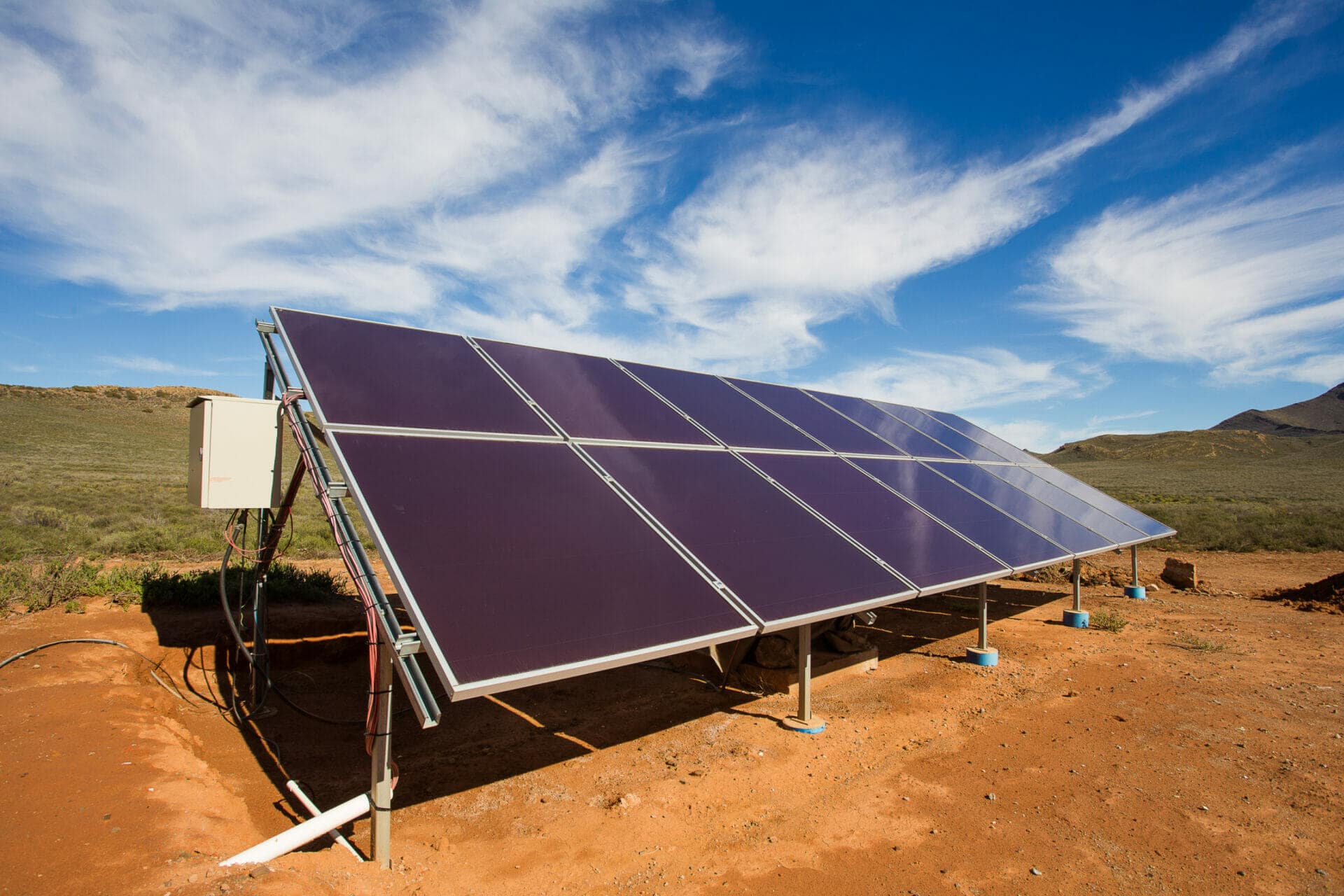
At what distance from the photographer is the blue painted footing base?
8.86m

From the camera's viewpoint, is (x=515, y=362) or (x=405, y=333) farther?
(x=515, y=362)

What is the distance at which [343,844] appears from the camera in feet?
13.4

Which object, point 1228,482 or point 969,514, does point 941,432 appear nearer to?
point 969,514

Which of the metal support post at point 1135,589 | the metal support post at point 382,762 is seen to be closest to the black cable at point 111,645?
the metal support post at point 382,762

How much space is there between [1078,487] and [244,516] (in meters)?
14.7

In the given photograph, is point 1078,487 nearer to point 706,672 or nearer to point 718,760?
point 706,672

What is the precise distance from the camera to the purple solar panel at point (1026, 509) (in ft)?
30.5

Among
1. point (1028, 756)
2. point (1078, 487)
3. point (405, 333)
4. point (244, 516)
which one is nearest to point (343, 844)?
point (244, 516)

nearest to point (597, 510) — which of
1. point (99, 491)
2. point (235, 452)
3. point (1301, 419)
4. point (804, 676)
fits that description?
point (804, 676)

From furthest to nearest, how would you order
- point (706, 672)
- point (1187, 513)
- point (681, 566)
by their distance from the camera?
point (1187, 513) → point (706, 672) → point (681, 566)

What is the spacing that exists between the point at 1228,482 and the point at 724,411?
59579 millimetres

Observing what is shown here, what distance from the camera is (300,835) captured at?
3.57 metres

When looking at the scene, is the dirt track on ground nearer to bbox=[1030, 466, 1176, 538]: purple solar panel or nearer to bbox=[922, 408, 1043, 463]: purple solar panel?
bbox=[1030, 466, 1176, 538]: purple solar panel

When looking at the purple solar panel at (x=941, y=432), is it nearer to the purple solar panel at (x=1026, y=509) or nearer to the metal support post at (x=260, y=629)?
the purple solar panel at (x=1026, y=509)
